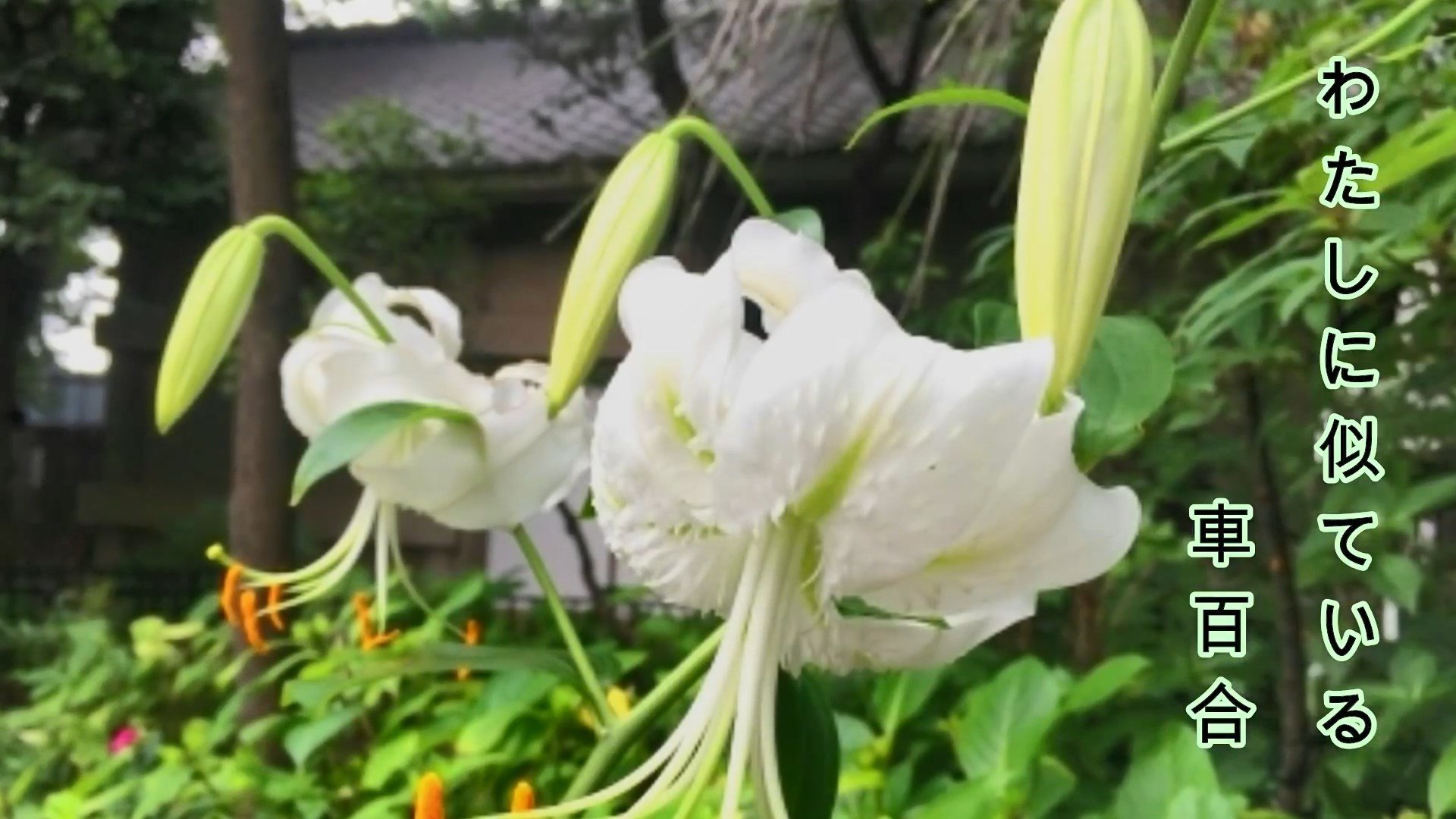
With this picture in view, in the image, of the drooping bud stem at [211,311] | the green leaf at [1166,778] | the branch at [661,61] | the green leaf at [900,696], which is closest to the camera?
the drooping bud stem at [211,311]

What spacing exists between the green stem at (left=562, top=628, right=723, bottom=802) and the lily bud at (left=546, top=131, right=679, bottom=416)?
85mm

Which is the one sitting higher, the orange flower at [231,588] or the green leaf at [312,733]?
the orange flower at [231,588]

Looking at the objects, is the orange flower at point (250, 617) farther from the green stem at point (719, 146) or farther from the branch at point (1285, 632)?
the branch at point (1285, 632)

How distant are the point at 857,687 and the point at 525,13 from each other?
161 cm

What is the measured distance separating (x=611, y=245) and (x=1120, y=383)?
0.14 m

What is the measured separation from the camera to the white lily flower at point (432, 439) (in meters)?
0.54

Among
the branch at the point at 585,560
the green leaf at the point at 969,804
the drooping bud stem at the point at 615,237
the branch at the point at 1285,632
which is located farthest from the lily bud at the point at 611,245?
the branch at the point at 585,560

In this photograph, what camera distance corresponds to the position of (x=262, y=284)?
1.41m

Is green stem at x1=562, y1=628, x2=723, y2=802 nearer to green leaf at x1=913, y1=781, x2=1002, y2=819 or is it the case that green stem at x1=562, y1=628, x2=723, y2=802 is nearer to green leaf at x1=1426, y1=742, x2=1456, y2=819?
green leaf at x1=913, y1=781, x2=1002, y2=819

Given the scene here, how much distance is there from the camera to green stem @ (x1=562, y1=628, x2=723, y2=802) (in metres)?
0.40

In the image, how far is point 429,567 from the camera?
2.77m

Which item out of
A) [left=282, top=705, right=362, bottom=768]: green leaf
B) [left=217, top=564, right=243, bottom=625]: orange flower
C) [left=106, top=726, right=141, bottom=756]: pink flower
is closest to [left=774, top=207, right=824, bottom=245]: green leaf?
[left=217, top=564, right=243, bottom=625]: orange flower

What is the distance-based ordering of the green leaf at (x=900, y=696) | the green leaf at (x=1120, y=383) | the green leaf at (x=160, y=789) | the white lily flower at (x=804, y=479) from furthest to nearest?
the green leaf at (x=160, y=789), the green leaf at (x=900, y=696), the green leaf at (x=1120, y=383), the white lily flower at (x=804, y=479)

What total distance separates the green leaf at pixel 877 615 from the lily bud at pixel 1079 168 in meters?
0.07
